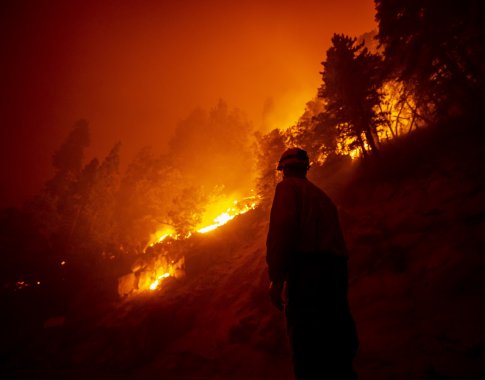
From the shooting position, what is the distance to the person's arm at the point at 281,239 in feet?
10.3

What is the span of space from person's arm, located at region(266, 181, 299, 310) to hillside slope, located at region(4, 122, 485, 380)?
518 cm

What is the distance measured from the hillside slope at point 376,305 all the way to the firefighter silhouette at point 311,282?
4.55 m

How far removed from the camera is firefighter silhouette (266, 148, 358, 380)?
9.64 ft

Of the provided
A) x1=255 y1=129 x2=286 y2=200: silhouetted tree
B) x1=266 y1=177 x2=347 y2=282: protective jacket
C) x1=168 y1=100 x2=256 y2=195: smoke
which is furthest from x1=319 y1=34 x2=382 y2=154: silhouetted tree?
x1=168 y1=100 x2=256 y2=195: smoke

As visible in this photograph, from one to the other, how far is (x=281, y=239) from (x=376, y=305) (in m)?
8.41

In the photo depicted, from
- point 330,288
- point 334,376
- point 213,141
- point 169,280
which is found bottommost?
point 334,376

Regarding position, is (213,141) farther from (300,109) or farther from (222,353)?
(222,353)

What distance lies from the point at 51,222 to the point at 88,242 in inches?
333

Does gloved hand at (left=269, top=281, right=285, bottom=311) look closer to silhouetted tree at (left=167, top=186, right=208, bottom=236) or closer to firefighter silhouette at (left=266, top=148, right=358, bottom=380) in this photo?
firefighter silhouette at (left=266, top=148, right=358, bottom=380)

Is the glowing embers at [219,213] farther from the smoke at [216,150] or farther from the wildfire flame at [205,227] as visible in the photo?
the smoke at [216,150]

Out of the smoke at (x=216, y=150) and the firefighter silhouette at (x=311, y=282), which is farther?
the smoke at (x=216, y=150)

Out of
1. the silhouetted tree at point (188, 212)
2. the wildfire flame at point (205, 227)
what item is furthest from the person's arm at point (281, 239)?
the silhouetted tree at point (188, 212)

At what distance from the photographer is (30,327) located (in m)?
24.0

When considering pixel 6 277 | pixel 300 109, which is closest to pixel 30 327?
pixel 6 277
